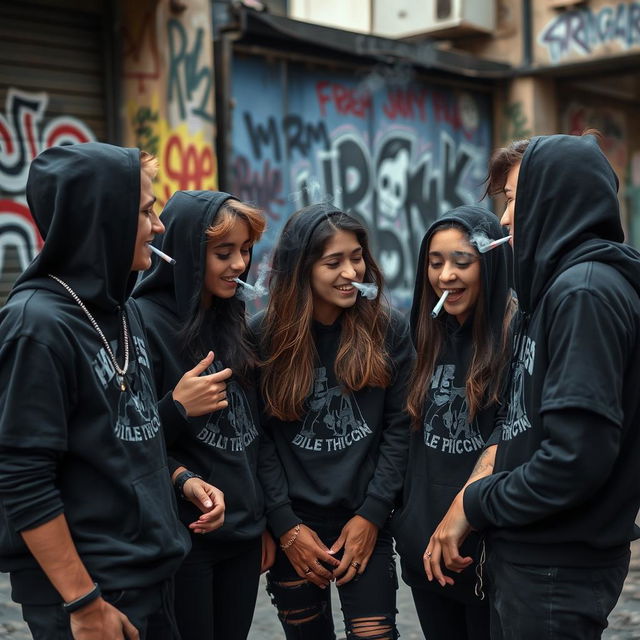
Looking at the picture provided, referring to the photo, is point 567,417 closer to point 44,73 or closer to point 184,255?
point 184,255

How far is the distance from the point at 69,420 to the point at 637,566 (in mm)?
4083

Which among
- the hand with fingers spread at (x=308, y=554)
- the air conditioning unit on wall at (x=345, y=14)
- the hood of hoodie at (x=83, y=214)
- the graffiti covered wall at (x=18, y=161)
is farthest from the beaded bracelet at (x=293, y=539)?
the air conditioning unit on wall at (x=345, y=14)

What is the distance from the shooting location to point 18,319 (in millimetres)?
2201

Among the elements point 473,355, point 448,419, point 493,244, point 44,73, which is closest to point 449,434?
point 448,419

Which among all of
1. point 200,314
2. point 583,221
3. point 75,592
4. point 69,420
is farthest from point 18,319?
point 583,221

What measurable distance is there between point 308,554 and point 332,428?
0.42 m

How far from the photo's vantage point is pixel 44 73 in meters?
7.61

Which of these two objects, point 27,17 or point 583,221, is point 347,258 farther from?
point 27,17

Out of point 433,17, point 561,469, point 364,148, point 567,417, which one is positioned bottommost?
point 561,469

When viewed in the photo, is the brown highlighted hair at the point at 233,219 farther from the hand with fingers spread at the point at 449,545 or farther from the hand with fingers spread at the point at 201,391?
the hand with fingers spread at the point at 449,545

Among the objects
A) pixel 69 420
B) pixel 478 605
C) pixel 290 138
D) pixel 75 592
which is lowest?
pixel 478 605

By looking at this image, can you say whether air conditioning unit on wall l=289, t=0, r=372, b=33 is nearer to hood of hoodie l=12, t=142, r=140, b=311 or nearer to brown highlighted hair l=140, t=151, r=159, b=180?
brown highlighted hair l=140, t=151, r=159, b=180

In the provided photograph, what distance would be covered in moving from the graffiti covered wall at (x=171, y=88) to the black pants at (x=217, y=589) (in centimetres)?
541

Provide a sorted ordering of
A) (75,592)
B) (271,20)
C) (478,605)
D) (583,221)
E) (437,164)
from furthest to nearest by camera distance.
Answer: (437,164)
(271,20)
(478,605)
(583,221)
(75,592)
